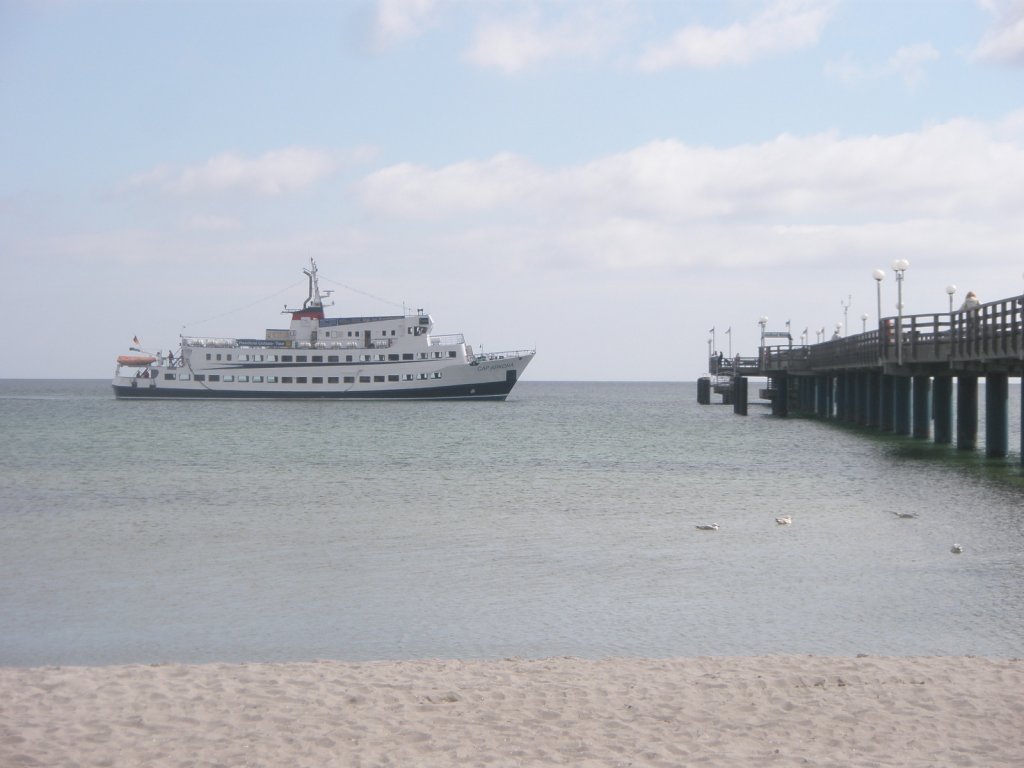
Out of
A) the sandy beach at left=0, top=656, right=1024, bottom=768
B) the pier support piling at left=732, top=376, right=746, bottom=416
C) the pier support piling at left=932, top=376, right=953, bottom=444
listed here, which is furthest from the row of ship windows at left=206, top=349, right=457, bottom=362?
the sandy beach at left=0, top=656, right=1024, bottom=768

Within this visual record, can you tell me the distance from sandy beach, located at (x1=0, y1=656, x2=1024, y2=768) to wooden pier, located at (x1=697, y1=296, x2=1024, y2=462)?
17480 millimetres

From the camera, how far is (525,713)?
8.53 meters

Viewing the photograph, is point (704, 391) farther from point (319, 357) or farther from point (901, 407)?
point (901, 407)

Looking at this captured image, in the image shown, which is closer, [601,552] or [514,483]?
[601,552]

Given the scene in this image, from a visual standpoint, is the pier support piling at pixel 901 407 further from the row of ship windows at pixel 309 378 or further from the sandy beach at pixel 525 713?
the row of ship windows at pixel 309 378

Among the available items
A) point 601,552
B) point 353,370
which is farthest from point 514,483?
point 353,370

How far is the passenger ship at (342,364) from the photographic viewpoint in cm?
8456

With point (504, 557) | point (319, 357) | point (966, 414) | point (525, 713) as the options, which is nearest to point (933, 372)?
point (966, 414)

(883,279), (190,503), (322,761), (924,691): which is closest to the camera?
(322,761)

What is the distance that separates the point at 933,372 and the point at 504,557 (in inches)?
853

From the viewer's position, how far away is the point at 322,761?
7426 millimetres

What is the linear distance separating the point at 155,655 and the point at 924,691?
741 centimetres

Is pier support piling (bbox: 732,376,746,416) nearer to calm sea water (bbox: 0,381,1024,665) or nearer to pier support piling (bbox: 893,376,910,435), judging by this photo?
pier support piling (bbox: 893,376,910,435)

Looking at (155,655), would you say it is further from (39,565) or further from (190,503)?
(190,503)
